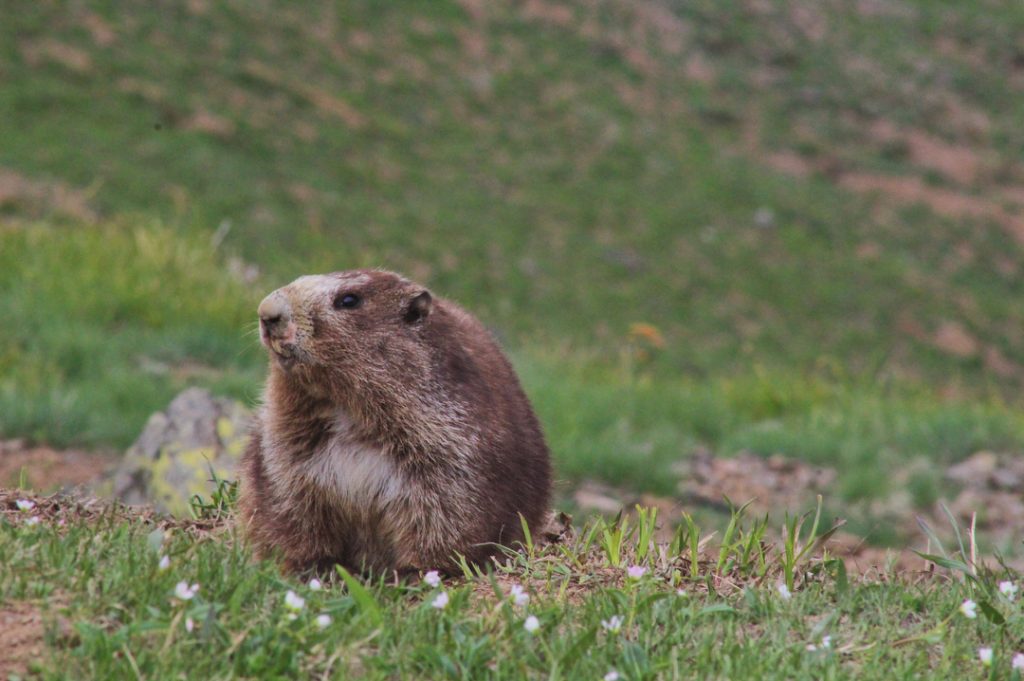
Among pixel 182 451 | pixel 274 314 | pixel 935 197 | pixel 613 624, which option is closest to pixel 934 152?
pixel 935 197

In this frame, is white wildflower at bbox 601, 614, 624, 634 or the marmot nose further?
the marmot nose

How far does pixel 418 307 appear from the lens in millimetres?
4090

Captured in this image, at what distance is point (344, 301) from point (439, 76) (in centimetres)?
1907

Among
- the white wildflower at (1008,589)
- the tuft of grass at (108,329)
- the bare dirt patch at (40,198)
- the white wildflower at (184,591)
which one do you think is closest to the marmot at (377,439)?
the white wildflower at (184,591)

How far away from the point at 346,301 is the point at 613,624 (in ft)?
4.81

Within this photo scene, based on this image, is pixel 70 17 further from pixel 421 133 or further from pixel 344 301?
pixel 344 301

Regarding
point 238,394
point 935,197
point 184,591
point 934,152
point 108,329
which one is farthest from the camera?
point 934,152

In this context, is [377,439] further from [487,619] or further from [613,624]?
[613,624]

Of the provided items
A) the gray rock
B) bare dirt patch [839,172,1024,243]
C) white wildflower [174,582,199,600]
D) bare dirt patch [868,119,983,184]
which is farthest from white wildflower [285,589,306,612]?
bare dirt patch [868,119,983,184]

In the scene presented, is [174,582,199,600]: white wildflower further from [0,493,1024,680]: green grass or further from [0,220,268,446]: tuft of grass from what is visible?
[0,220,268,446]: tuft of grass

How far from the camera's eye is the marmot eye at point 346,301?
4.01 metres

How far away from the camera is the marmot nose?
12.7 ft

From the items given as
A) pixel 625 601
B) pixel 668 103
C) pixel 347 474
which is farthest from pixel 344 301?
pixel 668 103

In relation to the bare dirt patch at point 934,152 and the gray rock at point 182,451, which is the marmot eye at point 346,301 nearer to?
the gray rock at point 182,451
